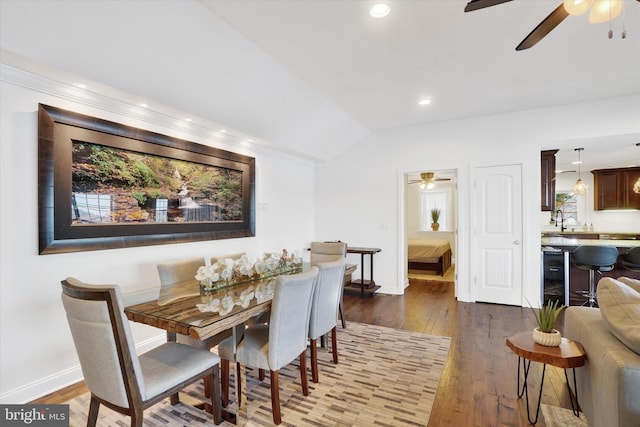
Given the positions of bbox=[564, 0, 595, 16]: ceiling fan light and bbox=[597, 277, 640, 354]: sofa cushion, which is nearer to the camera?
bbox=[597, 277, 640, 354]: sofa cushion

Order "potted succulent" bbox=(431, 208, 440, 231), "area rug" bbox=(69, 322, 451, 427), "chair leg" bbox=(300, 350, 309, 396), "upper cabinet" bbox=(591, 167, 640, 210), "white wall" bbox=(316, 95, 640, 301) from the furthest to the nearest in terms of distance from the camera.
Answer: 1. "potted succulent" bbox=(431, 208, 440, 231)
2. "upper cabinet" bbox=(591, 167, 640, 210)
3. "white wall" bbox=(316, 95, 640, 301)
4. "chair leg" bbox=(300, 350, 309, 396)
5. "area rug" bbox=(69, 322, 451, 427)

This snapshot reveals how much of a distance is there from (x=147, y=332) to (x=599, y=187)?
33.4ft

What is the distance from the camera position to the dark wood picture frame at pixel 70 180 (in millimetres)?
2385

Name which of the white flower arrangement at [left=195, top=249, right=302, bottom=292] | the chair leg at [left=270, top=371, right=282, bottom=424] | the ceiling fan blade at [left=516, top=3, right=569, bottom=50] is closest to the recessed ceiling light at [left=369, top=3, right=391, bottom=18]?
the ceiling fan blade at [left=516, top=3, right=569, bottom=50]

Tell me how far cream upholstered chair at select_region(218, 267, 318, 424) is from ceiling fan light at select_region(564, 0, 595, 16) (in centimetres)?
214

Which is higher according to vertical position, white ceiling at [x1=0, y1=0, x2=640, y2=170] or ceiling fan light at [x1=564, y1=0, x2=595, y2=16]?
white ceiling at [x1=0, y1=0, x2=640, y2=170]

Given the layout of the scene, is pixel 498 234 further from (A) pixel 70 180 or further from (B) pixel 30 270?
(B) pixel 30 270

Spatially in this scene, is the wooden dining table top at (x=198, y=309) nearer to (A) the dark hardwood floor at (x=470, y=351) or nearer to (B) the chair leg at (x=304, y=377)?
(B) the chair leg at (x=304, y=377)

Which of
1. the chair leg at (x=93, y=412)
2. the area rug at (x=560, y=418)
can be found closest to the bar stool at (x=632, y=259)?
the area rug at (x=560, y=418)

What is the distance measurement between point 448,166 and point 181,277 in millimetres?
4240

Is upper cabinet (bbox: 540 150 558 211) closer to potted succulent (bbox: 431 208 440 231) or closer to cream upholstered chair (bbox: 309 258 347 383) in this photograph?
cream upholstered chair (bbox: 309 258 347 383)

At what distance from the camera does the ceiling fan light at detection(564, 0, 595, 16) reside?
1.64 meters

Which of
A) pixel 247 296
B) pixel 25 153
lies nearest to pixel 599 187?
pixel 247 296

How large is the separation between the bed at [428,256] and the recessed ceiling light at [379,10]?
5293 mm
